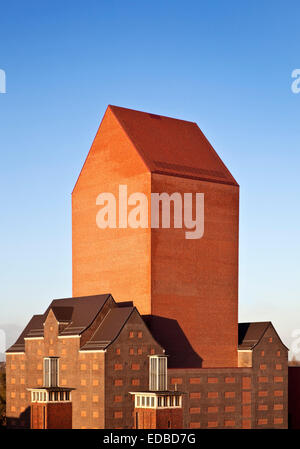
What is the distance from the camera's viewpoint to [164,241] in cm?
9425

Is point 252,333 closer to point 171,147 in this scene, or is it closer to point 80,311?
point 80,311

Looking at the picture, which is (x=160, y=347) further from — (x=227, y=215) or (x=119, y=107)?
(x=119, y=107)

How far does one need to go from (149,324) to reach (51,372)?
35.0 ft

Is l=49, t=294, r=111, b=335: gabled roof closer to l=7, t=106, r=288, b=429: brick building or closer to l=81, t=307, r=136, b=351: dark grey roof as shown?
l=7, t=106, r=288, b=429: brick building

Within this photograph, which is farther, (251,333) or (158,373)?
(251,333)

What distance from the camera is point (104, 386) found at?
84375 millimetres

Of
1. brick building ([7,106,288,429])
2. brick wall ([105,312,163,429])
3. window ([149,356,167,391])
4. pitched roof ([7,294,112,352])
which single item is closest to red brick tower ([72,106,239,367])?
brick building ([7,106,288,429])

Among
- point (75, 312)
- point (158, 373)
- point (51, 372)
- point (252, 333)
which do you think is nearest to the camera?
point (158, 373)

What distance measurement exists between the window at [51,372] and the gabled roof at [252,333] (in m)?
20.5

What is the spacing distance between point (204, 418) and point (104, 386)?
40.1 ft

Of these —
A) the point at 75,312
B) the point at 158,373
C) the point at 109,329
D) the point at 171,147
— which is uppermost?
the point at 171,147

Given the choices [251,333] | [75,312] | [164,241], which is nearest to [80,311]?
[75,312]

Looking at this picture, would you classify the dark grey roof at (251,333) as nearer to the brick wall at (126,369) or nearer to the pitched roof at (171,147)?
the brick wall at (126,369)

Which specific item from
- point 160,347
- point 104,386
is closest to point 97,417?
point 104,386
